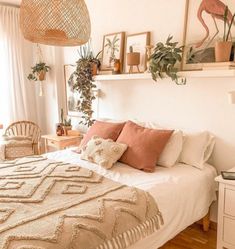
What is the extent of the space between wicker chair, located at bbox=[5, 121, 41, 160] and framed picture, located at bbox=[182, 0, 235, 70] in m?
2.24

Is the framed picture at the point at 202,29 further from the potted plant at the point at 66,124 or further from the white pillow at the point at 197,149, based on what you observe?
the potted plant at the point at 66,124

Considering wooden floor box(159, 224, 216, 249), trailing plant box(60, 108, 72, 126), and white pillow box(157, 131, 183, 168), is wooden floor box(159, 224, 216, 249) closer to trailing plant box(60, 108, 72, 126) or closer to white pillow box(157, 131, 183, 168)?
white pillow box(157, 131, 183, 168)

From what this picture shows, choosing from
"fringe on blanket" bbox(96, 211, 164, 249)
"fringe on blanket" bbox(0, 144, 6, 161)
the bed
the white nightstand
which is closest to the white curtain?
"fringe on blanket" bbox(0, 144, 6, 161)

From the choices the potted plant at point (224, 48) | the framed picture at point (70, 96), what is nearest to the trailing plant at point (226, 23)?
the potted plant at point (224, 48)

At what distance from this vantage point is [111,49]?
10.9ft

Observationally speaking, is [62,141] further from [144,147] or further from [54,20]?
[54,20]

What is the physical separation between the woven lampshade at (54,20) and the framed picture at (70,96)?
2.01 m

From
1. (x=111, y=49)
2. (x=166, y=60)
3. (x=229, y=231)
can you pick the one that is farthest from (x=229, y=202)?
(x=111, y=49)

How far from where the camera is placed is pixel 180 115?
2797mm

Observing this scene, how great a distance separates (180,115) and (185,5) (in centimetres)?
104

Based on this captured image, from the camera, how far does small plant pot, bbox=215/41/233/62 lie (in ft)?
7.39

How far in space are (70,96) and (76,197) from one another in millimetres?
2455

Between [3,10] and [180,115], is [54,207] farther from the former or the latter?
[3,10]

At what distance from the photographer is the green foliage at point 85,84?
135 inches
